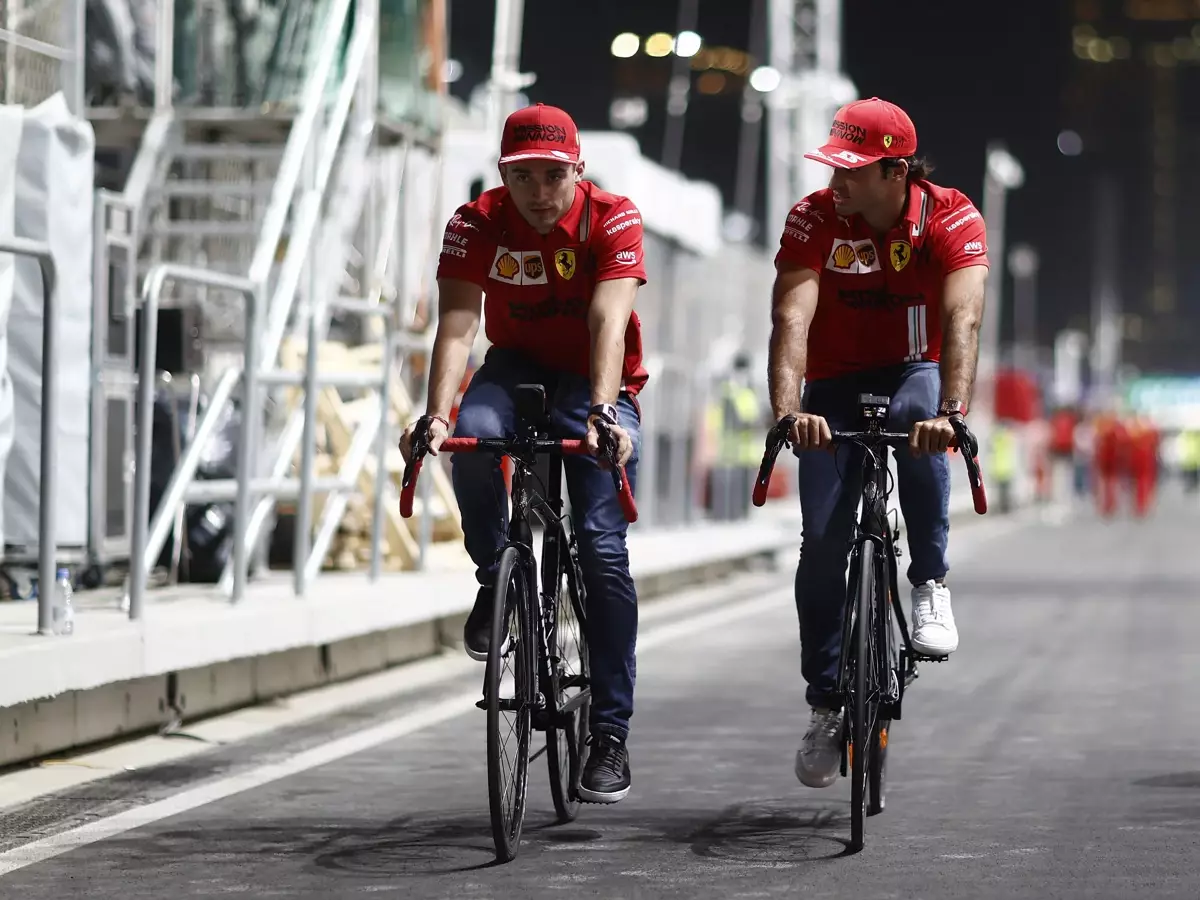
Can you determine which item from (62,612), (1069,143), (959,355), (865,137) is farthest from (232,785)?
(1069,143)

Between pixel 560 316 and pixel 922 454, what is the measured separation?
3.54 feet

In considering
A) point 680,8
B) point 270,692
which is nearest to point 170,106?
point 270,692

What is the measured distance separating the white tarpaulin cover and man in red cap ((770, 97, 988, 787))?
4.66 m

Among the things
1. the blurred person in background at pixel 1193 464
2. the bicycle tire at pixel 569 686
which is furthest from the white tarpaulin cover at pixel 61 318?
the blurred person in background at pixel 1193 464

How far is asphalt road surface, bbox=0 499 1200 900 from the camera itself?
605 centimetres

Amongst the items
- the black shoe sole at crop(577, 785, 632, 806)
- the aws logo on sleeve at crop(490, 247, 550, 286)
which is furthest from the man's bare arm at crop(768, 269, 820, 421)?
the black shoe sole at crop(577, 785, 632, 806)

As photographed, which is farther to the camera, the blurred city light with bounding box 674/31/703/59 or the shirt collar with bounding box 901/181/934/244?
the blurred city light with bounding box 674/31/703/59

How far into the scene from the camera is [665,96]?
5912 centimetres

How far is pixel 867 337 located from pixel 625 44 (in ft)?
106

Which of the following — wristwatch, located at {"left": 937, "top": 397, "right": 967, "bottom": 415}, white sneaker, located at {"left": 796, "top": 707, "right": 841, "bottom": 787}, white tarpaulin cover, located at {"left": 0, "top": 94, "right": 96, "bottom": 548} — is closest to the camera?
wristwatch, located at {"left": 937, "top": 397, "right": 967, "bottom": 415}

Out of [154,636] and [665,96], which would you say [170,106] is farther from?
[665,96]

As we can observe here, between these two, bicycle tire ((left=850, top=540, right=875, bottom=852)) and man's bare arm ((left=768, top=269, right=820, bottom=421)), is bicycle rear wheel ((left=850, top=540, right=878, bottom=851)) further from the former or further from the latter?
man's bare arm ((left=768, top=269, right=820, bottom=421))

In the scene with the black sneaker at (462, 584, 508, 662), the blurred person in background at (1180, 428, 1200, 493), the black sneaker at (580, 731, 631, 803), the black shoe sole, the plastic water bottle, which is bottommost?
the blurred person in background at (1180, 428, 1200, 493)

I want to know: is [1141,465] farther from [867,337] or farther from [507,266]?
[507,266]
